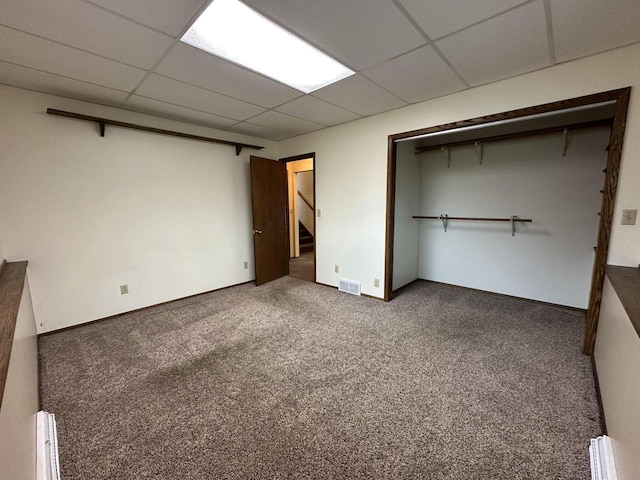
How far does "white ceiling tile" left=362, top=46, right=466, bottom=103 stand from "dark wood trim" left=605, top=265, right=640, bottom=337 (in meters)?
1.92

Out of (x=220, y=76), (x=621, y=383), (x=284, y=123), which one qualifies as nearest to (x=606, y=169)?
(x=621, y=383)

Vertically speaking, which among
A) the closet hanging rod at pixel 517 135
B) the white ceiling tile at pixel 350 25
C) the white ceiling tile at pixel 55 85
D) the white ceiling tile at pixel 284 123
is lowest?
the closet hanging rod at pixel 517 135

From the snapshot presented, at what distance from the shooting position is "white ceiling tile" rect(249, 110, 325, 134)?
3.23 meters

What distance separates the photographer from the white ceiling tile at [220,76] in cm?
192

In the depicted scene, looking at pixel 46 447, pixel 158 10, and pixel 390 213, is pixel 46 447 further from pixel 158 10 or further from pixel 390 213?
pixel 390 213

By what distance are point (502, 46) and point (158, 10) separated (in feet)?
7.24

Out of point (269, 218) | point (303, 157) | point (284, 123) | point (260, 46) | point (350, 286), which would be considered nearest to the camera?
point (260, 46)

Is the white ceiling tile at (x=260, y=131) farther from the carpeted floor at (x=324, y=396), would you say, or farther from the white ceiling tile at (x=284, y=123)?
the carpeted floor at (x=324, y=396)

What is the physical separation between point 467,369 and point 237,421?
171 cm

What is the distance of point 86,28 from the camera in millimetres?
1586

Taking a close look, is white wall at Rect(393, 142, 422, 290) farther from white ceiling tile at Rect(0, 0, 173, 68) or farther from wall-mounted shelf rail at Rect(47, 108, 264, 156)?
white ceiling tile at Rect(0, 0, 173, 68)

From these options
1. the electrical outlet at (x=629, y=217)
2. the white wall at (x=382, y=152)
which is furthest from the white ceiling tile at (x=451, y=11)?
the electrical outlet at (x=629, y=217)

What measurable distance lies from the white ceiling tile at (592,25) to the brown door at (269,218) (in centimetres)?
344

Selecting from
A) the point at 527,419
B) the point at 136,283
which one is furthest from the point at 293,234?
the point at 527,419
